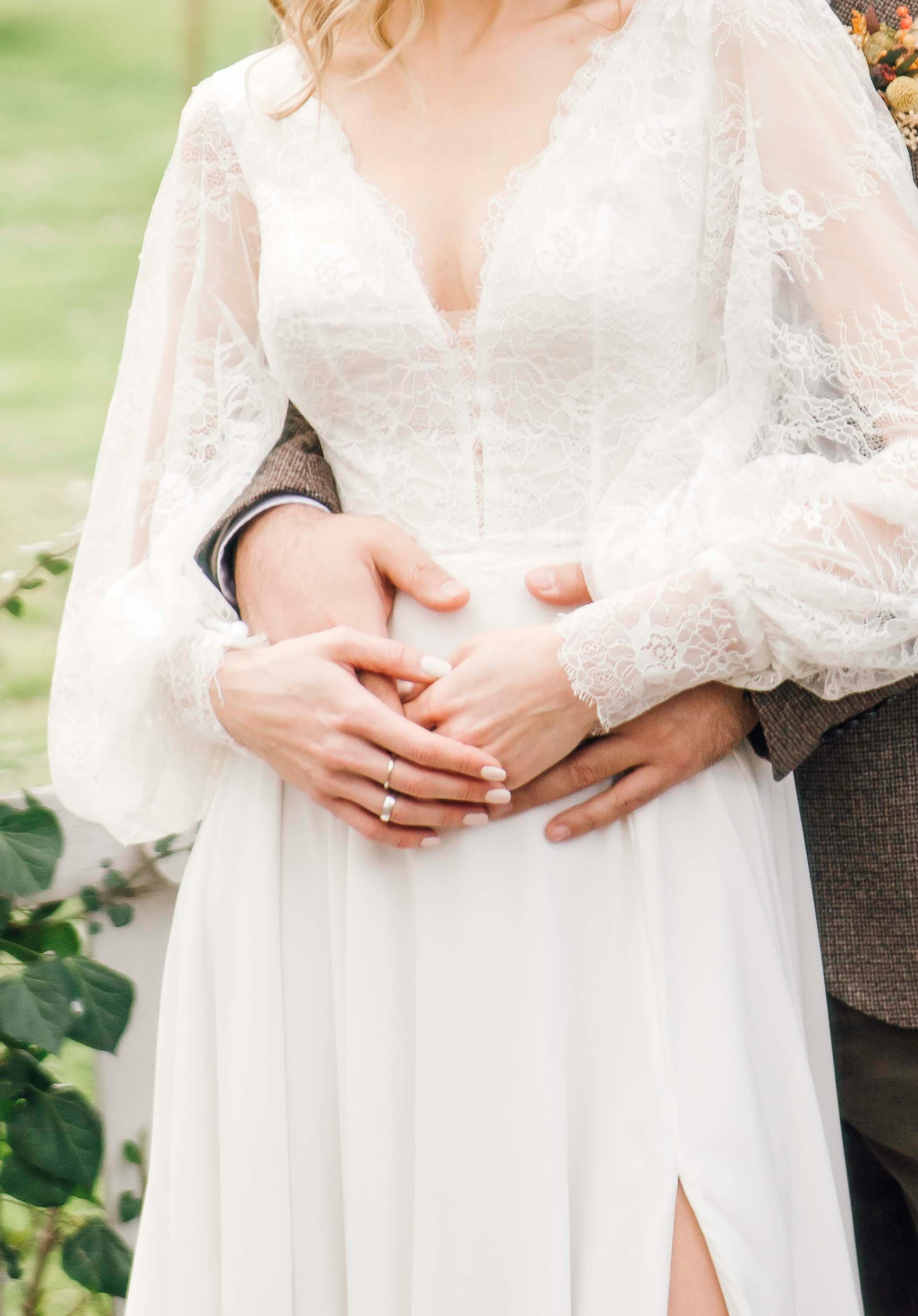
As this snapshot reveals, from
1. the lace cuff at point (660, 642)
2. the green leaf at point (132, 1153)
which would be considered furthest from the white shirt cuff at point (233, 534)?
the green leaf at point (132, 1153)

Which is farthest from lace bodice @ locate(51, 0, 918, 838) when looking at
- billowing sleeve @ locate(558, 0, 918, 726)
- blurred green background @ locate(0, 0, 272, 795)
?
blurred green background @ locate(0, 0, 272, 795)

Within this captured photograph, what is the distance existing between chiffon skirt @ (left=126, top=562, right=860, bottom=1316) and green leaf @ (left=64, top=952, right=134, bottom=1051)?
0.36 metres

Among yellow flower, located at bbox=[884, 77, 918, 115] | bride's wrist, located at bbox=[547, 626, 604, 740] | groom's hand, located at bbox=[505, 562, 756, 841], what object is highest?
yellow flower, located at bbox=[884, 77, 918, 115]

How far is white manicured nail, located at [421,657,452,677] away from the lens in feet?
4.00

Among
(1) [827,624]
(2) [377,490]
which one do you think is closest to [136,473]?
(2) [377,490]

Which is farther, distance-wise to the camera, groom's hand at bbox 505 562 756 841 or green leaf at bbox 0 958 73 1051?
green leaf at bbox 0 958 73 1051

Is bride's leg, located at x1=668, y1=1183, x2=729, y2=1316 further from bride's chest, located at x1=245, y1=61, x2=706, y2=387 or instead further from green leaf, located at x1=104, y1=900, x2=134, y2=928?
green leaf, located at x1=104, y1=900, x2=134, y2=928

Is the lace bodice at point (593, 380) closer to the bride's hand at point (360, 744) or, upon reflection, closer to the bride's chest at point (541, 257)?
the bride's chest at point (541, 257)

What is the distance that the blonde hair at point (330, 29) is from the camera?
4.75ft

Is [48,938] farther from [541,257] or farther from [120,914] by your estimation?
[541,257]

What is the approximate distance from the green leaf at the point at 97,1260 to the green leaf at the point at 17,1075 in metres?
0.28

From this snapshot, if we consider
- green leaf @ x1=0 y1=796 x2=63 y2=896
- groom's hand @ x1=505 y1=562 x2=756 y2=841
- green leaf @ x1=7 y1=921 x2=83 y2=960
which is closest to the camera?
groom's hand @ x1=505 y1=562 x2=756 y2=841

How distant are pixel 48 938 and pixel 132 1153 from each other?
426mm

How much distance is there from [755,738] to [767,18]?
719 mm
